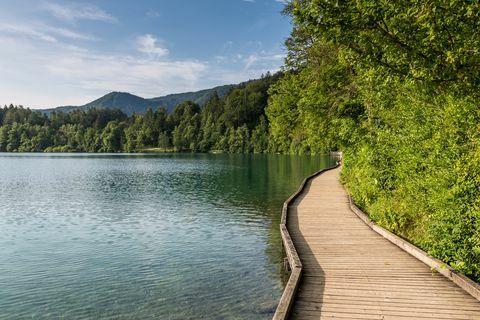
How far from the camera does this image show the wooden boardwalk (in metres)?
7.47

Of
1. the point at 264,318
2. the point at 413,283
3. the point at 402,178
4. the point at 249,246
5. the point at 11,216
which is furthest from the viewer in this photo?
the point at 11,216

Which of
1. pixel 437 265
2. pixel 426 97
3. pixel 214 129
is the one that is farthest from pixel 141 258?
pixel 214 129

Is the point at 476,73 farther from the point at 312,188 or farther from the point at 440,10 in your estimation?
the point at 312,188

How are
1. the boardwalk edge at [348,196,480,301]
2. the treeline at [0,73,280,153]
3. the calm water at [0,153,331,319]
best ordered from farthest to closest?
the treeline at [0,73,280,153], the calm water at [0,153,331,319], the boardwalk edge at [348,196,480,301]

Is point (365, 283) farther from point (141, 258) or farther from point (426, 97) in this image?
point (141, 258)

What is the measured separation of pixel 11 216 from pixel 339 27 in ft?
81.4

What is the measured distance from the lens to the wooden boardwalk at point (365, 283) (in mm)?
7473

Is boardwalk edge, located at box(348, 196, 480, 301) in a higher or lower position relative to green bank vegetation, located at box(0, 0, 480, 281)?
lower

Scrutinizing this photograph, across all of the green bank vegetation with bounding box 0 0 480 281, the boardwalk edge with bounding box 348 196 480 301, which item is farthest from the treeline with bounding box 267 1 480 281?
the boardwalk edge with bounding box 348 196 480 301

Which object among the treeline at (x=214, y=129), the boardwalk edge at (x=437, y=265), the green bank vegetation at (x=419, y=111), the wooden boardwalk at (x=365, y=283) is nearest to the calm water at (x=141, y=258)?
the wooden boardwalk at (x=365, y=283)

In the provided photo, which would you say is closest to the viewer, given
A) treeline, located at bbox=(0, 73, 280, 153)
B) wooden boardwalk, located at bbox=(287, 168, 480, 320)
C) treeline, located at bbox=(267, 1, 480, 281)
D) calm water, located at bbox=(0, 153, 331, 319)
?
wooden boardwalk, located at bbox=(287, 168, 480, 320)

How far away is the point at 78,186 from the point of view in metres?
42.4

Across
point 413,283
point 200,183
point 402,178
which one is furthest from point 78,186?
point 413,283

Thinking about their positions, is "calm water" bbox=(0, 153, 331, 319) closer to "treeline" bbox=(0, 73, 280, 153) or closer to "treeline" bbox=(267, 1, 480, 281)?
"treeline" bbox=(267, 1, 480, 281)
